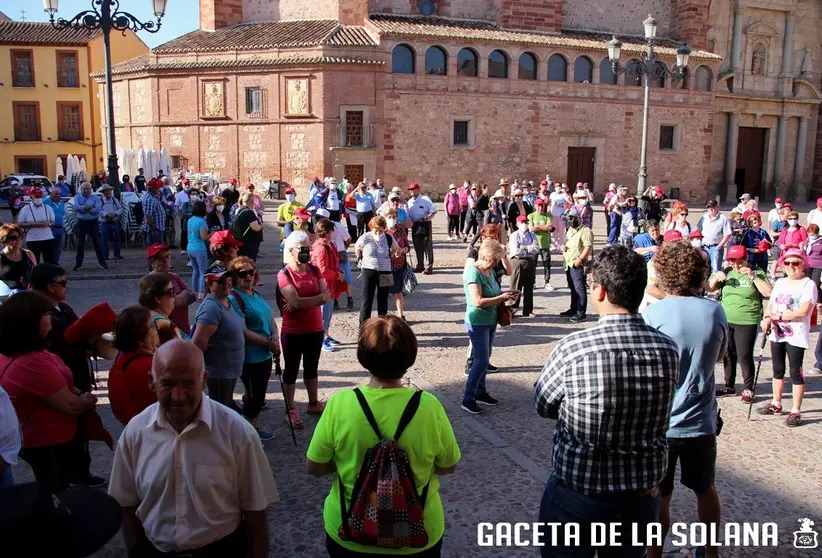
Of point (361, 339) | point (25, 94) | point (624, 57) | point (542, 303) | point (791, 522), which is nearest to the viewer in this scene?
point (361, 339)

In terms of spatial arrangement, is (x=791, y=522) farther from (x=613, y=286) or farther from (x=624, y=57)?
(x=624, y=57)

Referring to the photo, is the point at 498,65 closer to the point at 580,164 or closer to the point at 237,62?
the point at 580,164

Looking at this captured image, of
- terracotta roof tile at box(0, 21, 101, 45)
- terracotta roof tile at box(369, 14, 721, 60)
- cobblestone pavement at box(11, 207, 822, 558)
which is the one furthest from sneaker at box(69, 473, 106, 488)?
terracotta roof tile at box(0, 21, 101, 45)

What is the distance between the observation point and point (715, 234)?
42.8 feet

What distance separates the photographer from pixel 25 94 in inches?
1626

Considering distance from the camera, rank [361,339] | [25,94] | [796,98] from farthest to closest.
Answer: [25,94] → [796,98] → [361,339]

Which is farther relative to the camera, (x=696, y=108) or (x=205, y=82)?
(x=696, y=108)

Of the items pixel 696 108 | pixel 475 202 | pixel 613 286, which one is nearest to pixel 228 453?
pixel 613 286

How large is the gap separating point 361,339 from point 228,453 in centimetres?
71

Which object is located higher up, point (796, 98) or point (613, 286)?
point (796, 98)

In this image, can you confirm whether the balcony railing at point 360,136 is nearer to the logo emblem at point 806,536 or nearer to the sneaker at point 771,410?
the sneaker at point 771,410

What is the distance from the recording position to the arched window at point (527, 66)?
32.2 metres

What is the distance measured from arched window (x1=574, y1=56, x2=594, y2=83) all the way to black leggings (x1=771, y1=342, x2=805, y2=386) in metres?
28.7

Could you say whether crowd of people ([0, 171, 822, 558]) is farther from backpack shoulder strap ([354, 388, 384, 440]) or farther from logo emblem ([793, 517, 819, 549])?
logo emblem ([793, 517, 819, 549])
